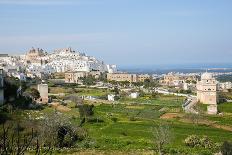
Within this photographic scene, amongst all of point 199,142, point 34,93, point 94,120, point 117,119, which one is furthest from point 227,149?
point 34,93

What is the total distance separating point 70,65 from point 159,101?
239 feet

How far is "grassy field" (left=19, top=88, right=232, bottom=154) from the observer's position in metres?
23.3

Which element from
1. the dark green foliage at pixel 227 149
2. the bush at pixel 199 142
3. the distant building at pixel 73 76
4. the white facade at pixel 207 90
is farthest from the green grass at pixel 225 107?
the distant building at pixel 73 76

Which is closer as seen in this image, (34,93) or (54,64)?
(34,93)

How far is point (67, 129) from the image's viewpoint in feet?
78.5

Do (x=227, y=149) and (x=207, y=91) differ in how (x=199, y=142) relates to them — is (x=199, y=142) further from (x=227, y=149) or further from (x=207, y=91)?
(x=207, y=91)

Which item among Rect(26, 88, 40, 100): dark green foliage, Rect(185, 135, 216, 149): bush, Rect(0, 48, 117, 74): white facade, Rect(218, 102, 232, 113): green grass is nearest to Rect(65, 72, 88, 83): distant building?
Rect(0, 48, 117, 74): white facade

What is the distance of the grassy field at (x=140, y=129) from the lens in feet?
76.5

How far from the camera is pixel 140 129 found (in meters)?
33.3

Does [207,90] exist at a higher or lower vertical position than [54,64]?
lower

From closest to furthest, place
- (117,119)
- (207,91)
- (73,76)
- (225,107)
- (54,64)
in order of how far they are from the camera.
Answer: (117,119) < (225,107) < (207,91) < (73,76) < (54,64)

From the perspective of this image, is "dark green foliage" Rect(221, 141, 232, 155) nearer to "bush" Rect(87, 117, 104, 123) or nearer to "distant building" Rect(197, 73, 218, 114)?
"bush" Rect(87, 117, 104, 123)

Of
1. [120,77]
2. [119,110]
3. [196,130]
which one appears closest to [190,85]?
[120,77]

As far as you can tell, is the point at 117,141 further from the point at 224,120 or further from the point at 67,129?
the point at 224,120
